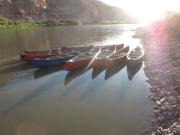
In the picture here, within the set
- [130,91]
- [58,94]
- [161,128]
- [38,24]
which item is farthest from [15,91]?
[38,24]

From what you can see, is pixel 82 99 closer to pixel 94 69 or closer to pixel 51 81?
pixel 51 81

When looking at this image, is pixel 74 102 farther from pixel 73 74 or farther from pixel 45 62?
pixel 45 62

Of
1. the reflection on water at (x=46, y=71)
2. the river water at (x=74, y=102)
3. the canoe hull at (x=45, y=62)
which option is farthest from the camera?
the canoe hull at (x=45, y=62)

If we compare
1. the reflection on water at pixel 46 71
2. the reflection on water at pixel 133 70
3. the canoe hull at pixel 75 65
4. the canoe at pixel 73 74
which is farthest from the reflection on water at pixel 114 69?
the reflection on water at pixel 46 71

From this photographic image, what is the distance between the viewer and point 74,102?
70.2 feet

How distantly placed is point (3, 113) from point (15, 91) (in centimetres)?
499

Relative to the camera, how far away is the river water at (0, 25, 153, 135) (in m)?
17.2

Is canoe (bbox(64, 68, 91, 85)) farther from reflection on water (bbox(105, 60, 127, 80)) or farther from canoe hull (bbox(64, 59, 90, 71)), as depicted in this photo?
reflection on water (bbox(105, 60, 127, 80))

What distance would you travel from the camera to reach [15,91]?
80.6 ft

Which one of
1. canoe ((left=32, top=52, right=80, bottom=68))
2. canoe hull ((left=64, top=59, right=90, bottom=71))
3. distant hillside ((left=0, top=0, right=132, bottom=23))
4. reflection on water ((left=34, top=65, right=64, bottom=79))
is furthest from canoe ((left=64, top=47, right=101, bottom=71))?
distant hillside ((left=0, top=0, right=132, bottom=23))

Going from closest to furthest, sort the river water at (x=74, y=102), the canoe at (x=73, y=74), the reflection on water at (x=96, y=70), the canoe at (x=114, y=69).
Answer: the river water at (x=74, y=102)
the canoe at (x=73, y=74)
the reflection on water at (x=96, y=70)
the canoe at (x=114, y=69)

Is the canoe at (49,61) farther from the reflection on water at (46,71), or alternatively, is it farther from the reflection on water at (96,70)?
the reflection on water at (96,70)

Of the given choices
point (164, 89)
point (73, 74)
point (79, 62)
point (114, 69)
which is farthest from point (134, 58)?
point (164, 89)

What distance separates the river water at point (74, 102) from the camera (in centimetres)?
A: 1720
